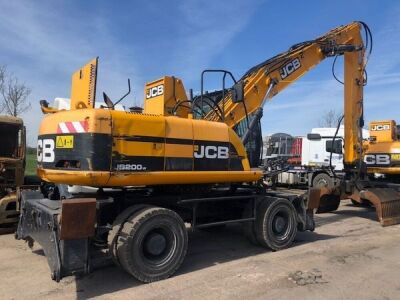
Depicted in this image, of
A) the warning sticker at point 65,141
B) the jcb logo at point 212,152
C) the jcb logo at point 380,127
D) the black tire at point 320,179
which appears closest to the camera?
the warning sticker at point 65,141

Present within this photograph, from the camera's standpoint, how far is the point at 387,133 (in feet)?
43.4

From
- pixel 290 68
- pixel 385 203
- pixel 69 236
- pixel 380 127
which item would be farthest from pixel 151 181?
pixel 380 127

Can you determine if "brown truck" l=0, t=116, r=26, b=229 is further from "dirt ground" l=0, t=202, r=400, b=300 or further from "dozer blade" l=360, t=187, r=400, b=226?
"dozer blade" l=360, t=187, r=400, b=226

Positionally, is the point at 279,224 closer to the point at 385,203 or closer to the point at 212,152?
the point at 212,152

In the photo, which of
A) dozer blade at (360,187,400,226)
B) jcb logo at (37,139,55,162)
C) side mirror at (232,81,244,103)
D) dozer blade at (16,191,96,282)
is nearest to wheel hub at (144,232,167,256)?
dozer blade at (16,191,96,282)

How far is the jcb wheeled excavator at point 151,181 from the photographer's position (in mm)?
5559

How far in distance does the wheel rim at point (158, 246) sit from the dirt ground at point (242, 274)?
0.98ft

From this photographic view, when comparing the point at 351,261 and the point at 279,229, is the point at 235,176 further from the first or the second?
the point at 351,261

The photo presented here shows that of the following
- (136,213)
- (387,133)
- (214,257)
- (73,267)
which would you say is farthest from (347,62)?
(73,267)

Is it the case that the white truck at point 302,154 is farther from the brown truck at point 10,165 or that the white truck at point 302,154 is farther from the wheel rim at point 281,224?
the brown truck at point 10,165

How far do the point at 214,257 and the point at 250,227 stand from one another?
0.94 meters

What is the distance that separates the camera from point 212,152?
677 cm

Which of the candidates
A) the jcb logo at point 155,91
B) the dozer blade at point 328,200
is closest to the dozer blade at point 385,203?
the dozer blade at point 328,200

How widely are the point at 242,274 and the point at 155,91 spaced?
3.30 meters
